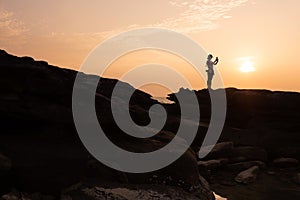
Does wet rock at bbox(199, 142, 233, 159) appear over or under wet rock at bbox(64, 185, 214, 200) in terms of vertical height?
over

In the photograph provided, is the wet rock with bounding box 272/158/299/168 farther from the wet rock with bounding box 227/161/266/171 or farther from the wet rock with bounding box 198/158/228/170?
the wet rock with bounding box 198/158/228/170

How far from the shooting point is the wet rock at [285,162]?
70.4 feet

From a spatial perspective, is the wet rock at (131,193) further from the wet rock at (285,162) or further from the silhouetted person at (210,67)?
the silhouetted person at (210,67)

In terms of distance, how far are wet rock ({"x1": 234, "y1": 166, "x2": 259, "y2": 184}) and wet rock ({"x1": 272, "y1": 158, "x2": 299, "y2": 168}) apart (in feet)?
11.0

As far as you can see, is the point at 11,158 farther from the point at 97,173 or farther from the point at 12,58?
the point at 12,58

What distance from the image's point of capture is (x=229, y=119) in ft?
103

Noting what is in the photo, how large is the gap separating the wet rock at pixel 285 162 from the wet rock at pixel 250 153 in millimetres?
809

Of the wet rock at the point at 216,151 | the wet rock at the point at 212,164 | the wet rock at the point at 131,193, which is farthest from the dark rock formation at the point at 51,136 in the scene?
the wet rock at the point at 216,151

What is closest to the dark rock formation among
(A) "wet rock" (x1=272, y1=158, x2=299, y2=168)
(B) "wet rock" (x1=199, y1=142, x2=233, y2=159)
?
(B) "wet rock" (x1=199, y1=142, x2=233, y2=159)

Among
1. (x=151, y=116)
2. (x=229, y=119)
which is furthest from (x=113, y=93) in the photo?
(x=229, y=119)

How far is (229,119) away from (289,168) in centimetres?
1068

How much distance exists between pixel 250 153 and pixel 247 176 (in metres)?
4.70

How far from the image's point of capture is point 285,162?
21531mm

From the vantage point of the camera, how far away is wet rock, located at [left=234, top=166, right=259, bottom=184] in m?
17.4
